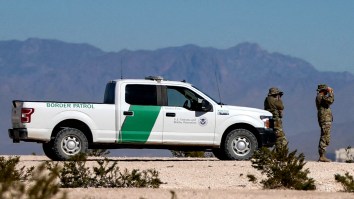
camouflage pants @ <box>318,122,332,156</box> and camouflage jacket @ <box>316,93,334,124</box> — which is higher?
camouflage jacket @ <box>316,93,334,124</box>

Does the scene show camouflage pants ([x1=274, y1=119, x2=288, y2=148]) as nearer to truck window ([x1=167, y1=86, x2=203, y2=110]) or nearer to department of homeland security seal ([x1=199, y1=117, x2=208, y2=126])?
department of homeland security seal ([x1=199, y1=117, x2=208, y2=126])

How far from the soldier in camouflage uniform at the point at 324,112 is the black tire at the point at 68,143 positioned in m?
6.18

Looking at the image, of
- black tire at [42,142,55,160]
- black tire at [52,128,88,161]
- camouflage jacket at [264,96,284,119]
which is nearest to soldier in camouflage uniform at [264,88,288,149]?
camouflage jacket at [264,96,284,119]

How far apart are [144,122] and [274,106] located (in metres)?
4.45

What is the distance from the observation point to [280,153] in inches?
700

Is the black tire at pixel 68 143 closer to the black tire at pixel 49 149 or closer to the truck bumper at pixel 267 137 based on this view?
the black tire at pixel 49 149

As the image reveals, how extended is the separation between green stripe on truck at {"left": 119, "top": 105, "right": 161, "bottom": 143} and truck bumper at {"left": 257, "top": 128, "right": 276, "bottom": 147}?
266cm

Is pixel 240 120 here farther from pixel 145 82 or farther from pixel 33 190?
pixel 33 190

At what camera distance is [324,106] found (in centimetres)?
2528

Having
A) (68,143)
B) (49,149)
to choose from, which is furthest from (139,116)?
(49,149)

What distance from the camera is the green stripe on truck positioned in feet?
75.2

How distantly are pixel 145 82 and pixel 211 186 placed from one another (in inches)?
233

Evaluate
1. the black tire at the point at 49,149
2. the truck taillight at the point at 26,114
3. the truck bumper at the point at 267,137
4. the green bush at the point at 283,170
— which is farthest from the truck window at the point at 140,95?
the green bush at the point at 283,170

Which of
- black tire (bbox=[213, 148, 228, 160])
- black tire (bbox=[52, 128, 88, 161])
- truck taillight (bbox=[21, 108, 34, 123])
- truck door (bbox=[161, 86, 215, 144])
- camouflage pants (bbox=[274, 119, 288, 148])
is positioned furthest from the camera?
camouflage pants (bbox=[274, 119, 288, 148])
